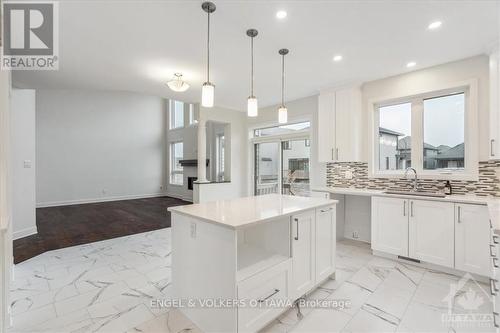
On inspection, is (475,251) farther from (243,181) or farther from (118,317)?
(243,181)

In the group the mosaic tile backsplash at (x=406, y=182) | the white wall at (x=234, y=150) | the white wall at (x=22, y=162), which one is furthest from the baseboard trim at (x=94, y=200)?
the mosaic tile backsplash at (x=406, y=182)

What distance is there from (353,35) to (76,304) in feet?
12.8

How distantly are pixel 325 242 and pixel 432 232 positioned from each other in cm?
151

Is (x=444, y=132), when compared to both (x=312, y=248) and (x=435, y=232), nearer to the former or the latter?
(x=435, y=232)

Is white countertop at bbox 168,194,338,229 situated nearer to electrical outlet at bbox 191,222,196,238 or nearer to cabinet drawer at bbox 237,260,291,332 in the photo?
electrical outlet at bbox 191,222,196,238

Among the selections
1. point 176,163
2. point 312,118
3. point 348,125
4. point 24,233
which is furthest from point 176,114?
point 348,125

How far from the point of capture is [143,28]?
7.95ft

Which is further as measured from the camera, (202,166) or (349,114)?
(202,166)

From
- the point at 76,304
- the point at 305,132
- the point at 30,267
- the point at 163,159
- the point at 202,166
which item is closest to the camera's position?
the point at 76,304

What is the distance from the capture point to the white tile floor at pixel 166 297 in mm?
1917

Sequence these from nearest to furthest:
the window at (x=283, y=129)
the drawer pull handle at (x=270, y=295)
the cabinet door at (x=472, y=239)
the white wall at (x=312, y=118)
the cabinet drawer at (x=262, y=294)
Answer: the cabinet drawer at (x=262, y=294) < the drawer pull handle at (x=270, y=295) < the cabinet door at (x=472, y=239) < the white wall at (x=312, y=118) < the window at (x=283, y=129)

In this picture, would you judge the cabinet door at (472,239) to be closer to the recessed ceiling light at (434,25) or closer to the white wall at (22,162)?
the recessed ceiling light at (434,25)

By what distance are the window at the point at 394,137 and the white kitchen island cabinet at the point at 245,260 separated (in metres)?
2.02

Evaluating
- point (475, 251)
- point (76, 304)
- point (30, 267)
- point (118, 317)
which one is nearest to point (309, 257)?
point (118, 317)
